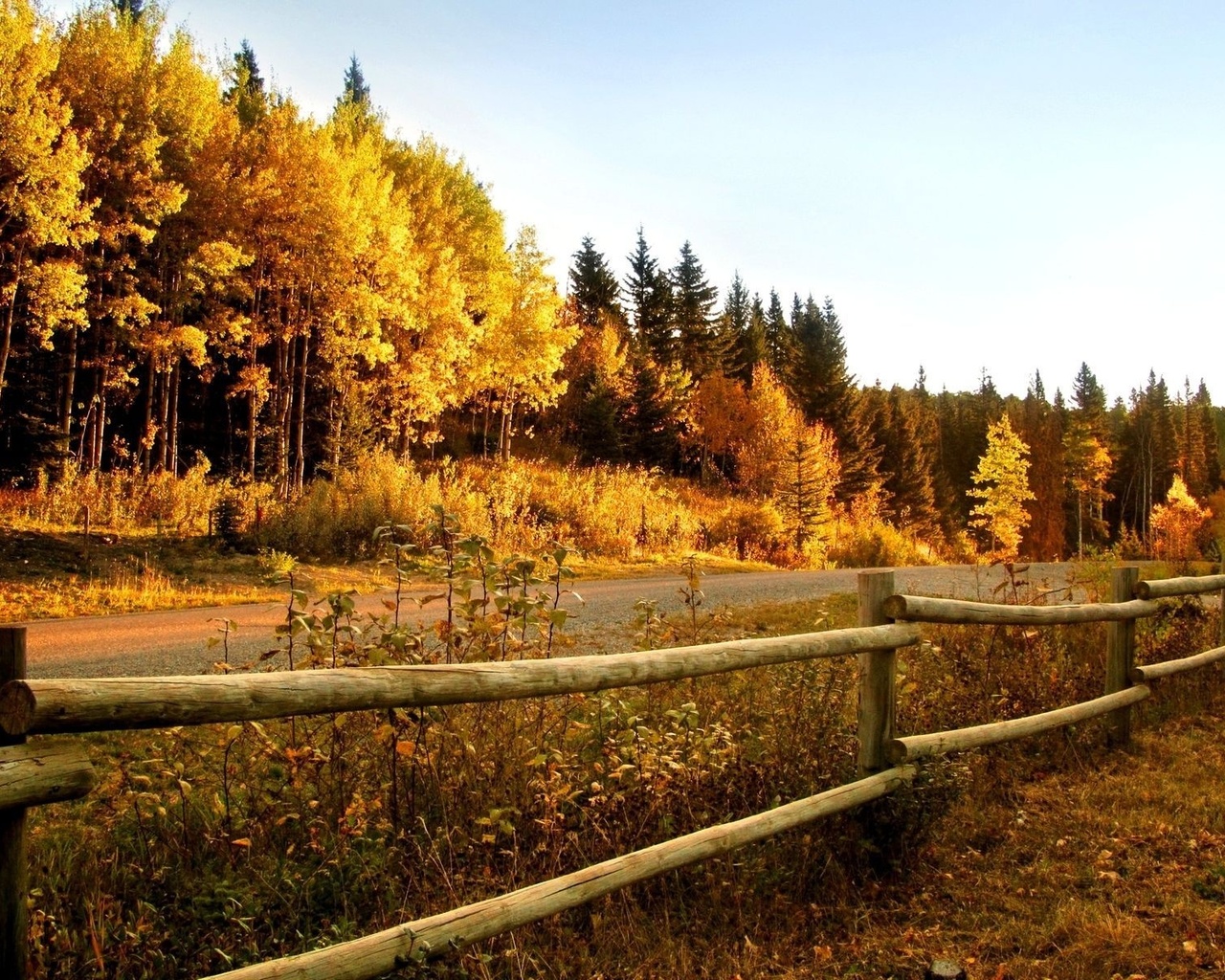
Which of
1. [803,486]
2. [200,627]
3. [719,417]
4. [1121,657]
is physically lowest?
[200,627]

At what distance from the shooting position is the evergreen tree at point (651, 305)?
156 ft

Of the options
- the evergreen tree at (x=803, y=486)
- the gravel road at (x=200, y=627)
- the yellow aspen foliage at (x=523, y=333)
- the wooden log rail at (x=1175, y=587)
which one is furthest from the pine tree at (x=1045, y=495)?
the wooden log rail at (x=1175, y=587)

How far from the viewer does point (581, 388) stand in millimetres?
40281

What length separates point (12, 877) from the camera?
6.23ft

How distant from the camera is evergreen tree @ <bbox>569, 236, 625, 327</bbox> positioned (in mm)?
49812

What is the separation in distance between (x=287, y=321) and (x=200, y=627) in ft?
56.2

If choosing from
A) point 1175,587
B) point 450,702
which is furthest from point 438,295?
point 450,702

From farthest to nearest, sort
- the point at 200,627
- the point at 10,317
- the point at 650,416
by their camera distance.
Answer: the point at 650,416, the point at 10,317, the point at 200,627

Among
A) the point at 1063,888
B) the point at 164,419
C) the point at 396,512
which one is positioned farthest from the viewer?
the point at 164,419

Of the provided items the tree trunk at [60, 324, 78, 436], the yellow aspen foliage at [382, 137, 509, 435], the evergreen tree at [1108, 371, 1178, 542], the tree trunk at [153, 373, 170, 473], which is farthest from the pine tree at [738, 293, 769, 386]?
the evergreen tree at [1108, 371, 1178, 542]

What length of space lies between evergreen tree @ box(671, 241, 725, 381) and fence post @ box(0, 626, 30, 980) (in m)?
48.0

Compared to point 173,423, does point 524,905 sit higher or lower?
lower

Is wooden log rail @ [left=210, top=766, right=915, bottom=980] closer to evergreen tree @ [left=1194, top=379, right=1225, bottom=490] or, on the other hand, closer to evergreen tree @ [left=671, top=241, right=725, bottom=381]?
evergreen tree @ [left=671, top=241, right=725, bottom=381]

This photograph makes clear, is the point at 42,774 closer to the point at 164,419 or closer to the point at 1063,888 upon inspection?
the point at 1063,888
